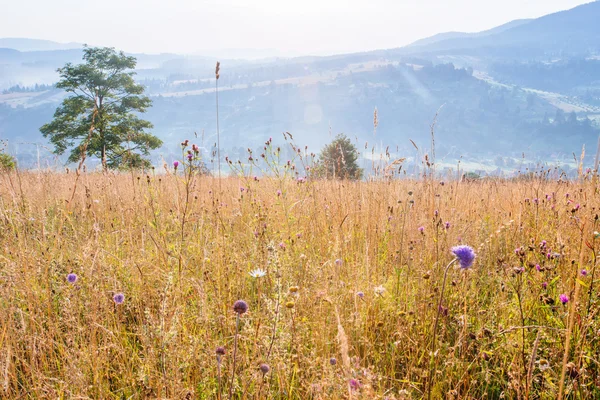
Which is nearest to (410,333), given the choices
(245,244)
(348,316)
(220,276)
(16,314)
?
(348,316)

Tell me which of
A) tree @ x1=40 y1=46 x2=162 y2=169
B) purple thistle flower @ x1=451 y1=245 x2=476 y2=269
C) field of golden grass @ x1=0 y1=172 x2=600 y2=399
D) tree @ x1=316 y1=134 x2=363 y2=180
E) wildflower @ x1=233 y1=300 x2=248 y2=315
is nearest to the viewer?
wildflower @ x1=233 y1=300 x2=248 y2=315

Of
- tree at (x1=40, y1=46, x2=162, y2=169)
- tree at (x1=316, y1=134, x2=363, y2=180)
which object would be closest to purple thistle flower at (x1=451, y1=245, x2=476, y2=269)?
tree at (x1=316, y1=134, x2=363, y2=180)

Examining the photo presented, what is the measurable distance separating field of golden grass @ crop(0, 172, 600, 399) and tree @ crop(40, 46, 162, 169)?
103 ft

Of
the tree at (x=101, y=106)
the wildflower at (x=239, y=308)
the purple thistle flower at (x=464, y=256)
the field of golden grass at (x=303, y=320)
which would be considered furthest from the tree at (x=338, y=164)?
the tree at (x=101, y=106)

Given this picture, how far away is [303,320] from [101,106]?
40.2 m

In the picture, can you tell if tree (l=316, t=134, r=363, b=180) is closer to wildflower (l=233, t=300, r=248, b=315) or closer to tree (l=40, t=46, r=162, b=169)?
wildflower (l=233, t=300, r=248, b=315)

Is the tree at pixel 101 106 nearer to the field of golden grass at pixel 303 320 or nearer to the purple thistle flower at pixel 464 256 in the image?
the field of golden grass at pixel 303 320

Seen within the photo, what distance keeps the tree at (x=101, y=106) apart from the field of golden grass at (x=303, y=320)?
31.5 metres

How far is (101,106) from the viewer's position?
117ft

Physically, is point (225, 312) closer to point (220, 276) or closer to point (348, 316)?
point (220, 276)

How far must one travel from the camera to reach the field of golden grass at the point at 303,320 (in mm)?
1475

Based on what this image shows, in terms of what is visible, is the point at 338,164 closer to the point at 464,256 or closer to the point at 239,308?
the point at 464,256

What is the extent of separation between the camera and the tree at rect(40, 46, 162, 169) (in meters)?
32.1

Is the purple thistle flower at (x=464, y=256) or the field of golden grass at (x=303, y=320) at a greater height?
the purple thistle flower at (x=464, y=256)
